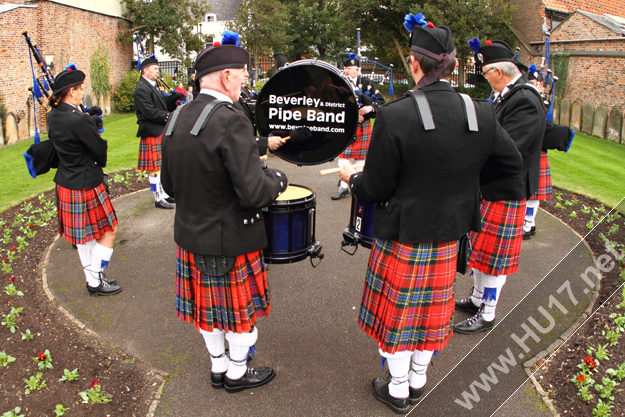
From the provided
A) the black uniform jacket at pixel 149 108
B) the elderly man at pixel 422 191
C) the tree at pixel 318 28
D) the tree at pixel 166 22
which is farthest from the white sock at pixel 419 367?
the tree at pixel 318 28

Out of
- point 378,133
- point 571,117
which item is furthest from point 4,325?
point 571,117

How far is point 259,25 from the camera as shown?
22.5 m

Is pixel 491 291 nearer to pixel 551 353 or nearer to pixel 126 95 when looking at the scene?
pixel 551 353

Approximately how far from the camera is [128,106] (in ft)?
53.1

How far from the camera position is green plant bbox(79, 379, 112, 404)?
2572 millimetres

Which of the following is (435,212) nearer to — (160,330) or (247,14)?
(160,330)

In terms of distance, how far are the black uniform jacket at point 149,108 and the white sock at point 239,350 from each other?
12.6ft

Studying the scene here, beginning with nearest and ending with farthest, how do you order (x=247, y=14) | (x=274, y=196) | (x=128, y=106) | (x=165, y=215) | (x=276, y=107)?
(x=274, y=196), (x=276, y=107), (x=165, y=215), (x=128, y=106), (x=247, y=14)

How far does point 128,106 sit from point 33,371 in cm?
1497

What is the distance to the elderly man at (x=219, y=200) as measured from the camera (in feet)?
6.89

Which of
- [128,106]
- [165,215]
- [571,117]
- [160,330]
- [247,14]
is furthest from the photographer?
[247,14]

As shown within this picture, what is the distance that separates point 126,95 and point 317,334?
607 inches

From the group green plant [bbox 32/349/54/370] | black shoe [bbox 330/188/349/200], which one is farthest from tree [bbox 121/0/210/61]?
green plant [bbox 32/349/54/370]

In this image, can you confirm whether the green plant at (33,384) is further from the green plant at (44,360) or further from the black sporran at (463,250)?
the black sporran at (463,250)
